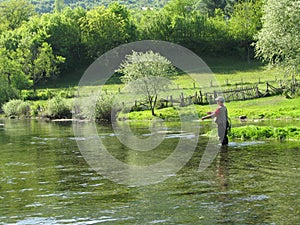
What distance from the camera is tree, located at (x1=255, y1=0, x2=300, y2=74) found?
155 feet

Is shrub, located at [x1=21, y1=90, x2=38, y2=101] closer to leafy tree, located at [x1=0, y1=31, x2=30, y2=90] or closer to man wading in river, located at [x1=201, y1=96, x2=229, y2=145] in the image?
leafy tree, located at [x1=0, y1=31, x2=30, y2=90]

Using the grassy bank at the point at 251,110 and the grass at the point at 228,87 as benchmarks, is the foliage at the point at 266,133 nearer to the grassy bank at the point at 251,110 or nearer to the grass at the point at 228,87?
the grassy bank at the point at 251,110

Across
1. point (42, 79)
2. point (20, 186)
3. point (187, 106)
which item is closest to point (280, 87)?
point (187, 106)

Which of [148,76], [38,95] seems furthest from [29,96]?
[148,76]

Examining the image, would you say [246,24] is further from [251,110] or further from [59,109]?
[251,110]

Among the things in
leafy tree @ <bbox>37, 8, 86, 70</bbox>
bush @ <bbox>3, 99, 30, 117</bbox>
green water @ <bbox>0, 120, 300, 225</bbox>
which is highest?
leafy tree @ <bbox>37, 8, 86, 70</bbox>

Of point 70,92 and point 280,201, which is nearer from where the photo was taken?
point 280,201

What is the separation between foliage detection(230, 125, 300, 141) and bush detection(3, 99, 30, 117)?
5951 centimetres

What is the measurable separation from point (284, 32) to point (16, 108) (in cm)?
5293

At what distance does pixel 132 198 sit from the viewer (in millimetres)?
16875

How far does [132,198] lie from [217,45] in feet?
356

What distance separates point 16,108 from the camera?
89.1 meters

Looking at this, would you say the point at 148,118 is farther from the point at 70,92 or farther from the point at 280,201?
the point at 280,201

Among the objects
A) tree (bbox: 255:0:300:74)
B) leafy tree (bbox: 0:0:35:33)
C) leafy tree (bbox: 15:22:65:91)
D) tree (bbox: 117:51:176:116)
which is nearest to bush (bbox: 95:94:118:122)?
tree (bbox: 117:51:176:116)
